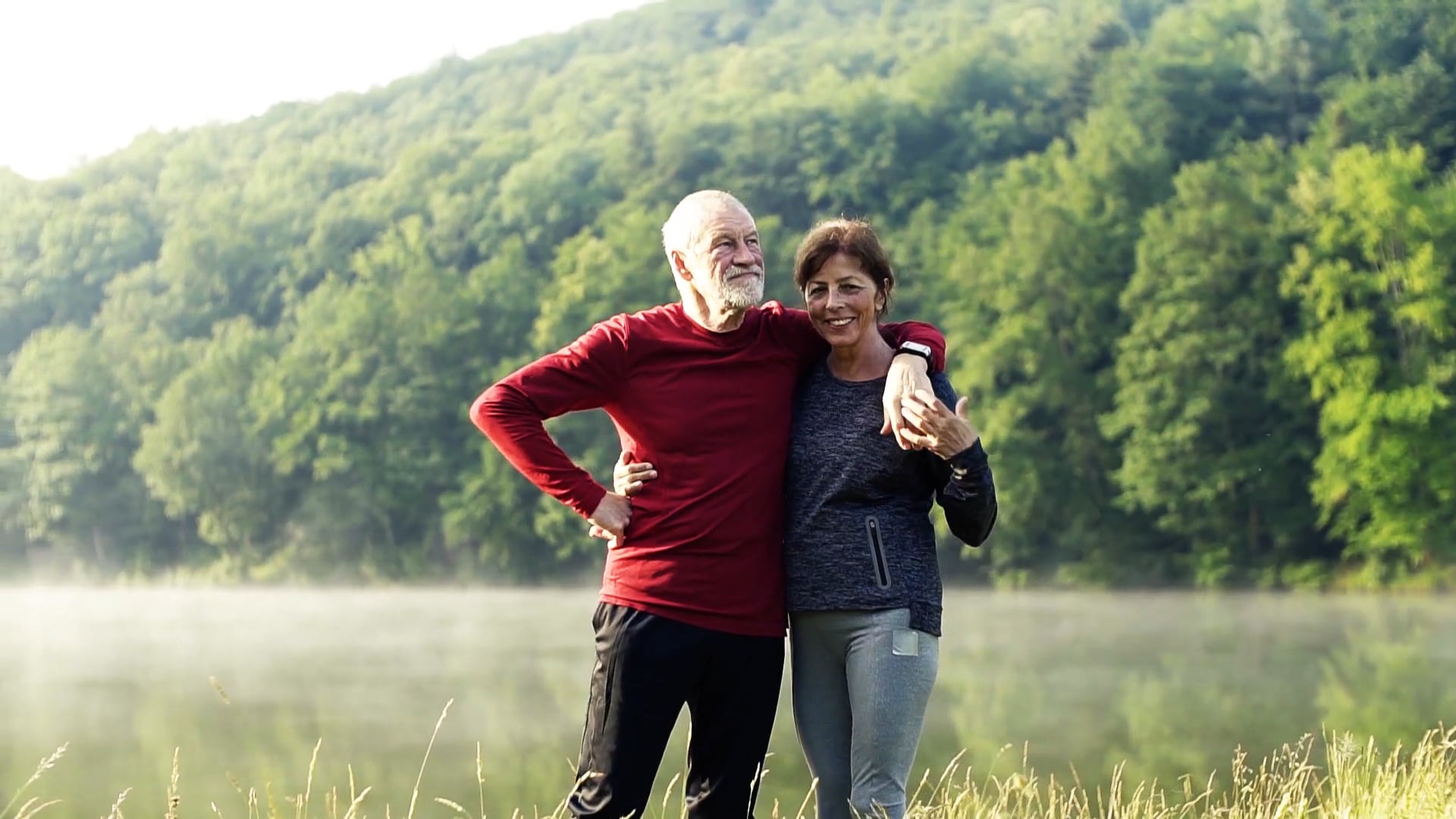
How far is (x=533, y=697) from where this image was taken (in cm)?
1792

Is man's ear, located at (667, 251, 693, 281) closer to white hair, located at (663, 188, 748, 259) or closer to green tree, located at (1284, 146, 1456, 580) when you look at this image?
white hair, located at (663, 188, 748, 259)

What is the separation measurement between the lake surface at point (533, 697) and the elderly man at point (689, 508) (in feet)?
7.73

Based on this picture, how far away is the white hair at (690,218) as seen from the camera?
354 cm

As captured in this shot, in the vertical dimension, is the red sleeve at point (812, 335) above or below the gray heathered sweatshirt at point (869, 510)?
above

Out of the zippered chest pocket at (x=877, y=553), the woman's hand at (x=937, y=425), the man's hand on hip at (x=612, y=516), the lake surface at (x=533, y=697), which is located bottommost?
the lake surface at (x=533, y=697)

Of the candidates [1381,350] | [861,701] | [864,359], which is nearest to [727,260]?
[864,359]

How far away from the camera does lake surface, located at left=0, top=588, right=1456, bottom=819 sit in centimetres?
1275

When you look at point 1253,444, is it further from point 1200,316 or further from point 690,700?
point 690,700

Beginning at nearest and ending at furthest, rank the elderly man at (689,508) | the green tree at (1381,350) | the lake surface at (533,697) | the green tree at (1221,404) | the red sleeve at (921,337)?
1. the elderly man at (689,508)
2. the red sleeve at (921,337)
3. the lake surface at (533,697)
4. the green tree at (1381,350)
5. the green tree at (1221,404)

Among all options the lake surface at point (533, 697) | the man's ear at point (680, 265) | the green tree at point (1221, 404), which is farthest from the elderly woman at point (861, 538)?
the green tree at point (1221, 404)

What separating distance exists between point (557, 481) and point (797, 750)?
401 inches

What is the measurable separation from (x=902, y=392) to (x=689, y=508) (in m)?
0.51

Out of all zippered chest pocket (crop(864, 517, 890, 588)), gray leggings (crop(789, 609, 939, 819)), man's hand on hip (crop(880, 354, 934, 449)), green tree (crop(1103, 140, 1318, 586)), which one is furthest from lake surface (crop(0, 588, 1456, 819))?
man's hand on hip (crop(880, 354, 934, 449))

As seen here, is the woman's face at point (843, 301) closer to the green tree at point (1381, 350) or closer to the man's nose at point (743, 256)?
the man's nose at point (743, 256)
